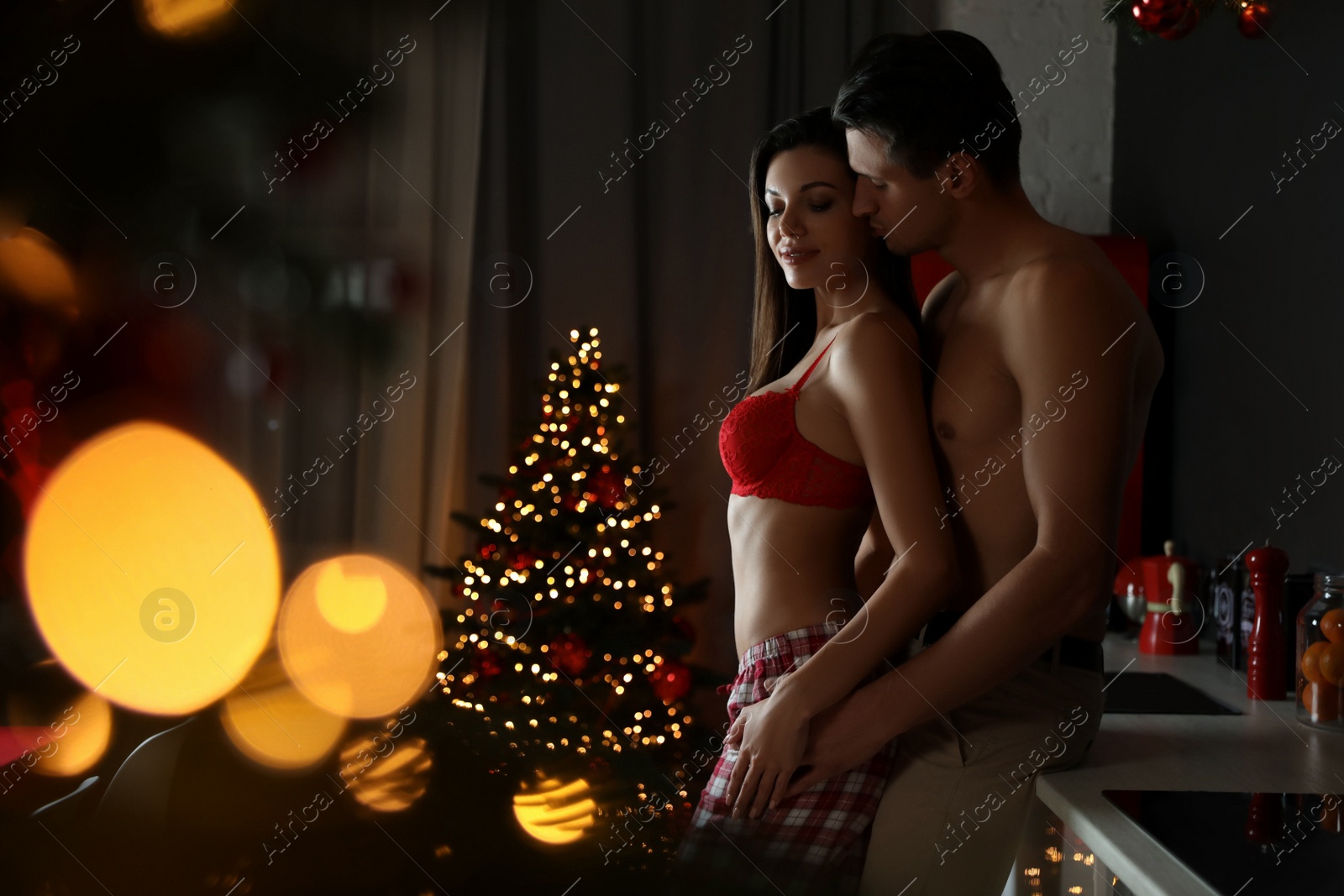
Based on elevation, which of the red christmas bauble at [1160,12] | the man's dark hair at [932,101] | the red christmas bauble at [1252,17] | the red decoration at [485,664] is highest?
the red christmas bauble at [1160,12]

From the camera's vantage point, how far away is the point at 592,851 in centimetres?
43

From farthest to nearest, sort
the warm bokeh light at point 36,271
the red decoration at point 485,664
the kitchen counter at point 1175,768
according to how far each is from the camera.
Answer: the red decoration at point 485,664, the warm bokeh light at point 36,271, the kitchen counter at point 1175,768

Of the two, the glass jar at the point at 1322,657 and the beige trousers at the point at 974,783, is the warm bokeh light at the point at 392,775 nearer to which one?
the beige trousers at the point at 974,783

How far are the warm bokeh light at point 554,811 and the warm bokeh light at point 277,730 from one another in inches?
3.7

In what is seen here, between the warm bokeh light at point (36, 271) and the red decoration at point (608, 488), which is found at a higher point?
the warm bokeh light at point (36, 271)

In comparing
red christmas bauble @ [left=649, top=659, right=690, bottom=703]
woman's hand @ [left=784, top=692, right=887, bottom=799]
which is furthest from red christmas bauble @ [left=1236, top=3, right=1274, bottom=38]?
red christmas bauble @ [left=649, top=659, right=690, bottom=703]

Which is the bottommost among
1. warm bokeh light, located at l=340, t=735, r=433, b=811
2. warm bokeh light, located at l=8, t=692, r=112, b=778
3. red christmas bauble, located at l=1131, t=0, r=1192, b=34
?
warm bokeh light, located at l=8, t=692, r=112, b=778

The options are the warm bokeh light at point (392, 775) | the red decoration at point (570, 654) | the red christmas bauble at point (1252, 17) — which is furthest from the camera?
the red decoration at point (570, 654)

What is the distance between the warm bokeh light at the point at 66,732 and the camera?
2.97 feet

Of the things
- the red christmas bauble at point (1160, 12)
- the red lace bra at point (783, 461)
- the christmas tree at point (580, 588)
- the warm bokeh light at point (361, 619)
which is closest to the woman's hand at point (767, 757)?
the red lace bra at point (783, 461)

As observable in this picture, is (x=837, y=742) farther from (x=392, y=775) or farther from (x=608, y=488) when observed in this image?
(x=608, y=488)

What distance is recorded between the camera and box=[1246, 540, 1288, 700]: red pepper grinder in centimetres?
159

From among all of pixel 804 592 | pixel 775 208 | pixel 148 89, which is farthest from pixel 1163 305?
pixel 148 89

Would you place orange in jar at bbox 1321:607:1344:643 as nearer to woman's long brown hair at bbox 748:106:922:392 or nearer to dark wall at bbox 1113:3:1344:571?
dark wall at bbox 1113:3:1344:571
